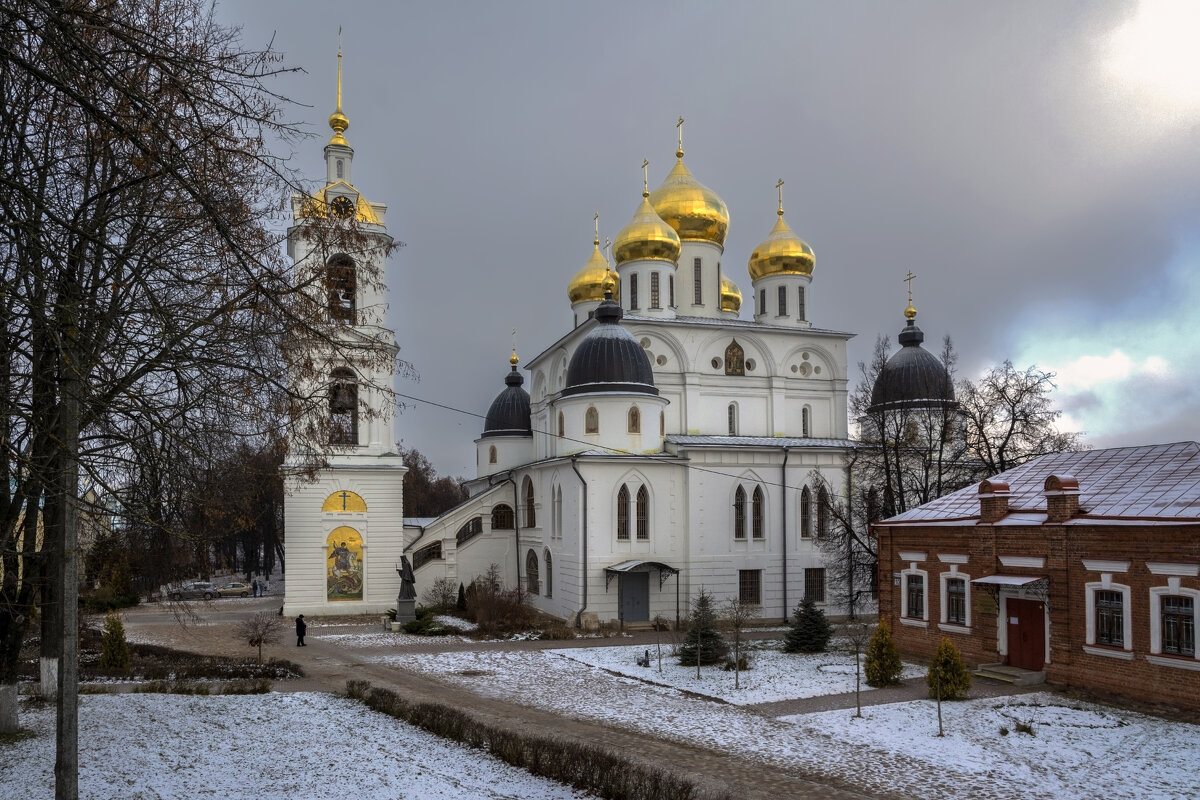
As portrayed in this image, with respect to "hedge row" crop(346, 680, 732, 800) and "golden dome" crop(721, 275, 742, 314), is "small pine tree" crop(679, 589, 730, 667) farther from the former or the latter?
"golden dome" crop(721, 275, 742, 314)

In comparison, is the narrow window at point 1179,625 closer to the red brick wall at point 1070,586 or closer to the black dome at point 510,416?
the red brick wall at point 1070,586

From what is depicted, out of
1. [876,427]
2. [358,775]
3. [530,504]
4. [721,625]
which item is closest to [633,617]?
[721,625]

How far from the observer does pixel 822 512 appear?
29875 mm

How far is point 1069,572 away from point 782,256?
66.2 feet

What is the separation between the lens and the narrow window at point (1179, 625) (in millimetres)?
14008

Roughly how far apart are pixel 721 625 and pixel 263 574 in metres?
37.7

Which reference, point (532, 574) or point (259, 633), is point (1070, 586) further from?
point (532, 574)

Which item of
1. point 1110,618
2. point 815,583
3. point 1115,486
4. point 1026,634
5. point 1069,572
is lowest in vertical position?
point 815,583

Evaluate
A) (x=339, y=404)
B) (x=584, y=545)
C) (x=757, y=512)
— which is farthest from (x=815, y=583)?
(x=339, y=404)

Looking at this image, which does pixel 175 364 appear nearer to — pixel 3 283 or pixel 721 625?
pixel 3 283

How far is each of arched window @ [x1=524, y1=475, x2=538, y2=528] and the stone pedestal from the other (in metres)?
6.19

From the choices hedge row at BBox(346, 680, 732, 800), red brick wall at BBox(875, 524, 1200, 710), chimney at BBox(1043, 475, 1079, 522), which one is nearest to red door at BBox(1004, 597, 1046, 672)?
red brick wall at BBox(875, 524, 1200, 710)

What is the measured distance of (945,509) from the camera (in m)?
20.1

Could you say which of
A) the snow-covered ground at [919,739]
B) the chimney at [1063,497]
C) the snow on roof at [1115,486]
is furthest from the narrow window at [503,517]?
the chimney at [1063,497]
